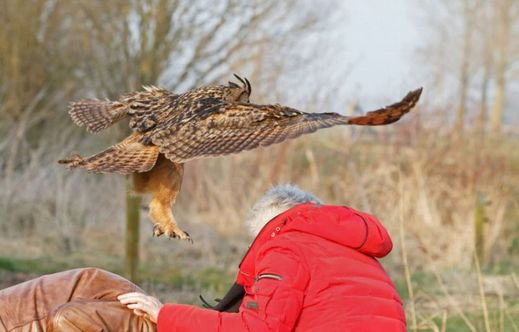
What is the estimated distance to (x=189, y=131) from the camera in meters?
3.68

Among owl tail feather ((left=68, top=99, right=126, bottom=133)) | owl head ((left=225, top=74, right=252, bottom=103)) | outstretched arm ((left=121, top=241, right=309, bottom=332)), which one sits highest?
owl head ((left=225, top=74, right=252, bottom=103))

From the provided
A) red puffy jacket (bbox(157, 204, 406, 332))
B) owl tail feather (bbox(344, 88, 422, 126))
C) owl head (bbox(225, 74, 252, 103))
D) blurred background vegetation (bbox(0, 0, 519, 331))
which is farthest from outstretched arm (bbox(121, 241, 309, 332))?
blurred background vegetation (bbox(0, 0, 519, 331))

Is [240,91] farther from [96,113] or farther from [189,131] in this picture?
[96,113]

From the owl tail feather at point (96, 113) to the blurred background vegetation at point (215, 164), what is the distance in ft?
15.3

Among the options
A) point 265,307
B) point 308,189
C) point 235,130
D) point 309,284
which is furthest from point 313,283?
point 308,189

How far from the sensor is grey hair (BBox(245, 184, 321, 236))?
3.38 metres

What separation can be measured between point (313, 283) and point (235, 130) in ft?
2.75

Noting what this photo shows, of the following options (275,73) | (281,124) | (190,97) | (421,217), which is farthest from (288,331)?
(275,73)

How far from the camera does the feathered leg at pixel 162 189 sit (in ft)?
12.4

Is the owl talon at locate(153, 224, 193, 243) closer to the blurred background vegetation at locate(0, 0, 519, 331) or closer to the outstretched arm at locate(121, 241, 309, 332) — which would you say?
the outstretched arm at locate(121, 241, 309, 332)

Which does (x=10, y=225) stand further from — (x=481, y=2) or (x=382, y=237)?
(x=481, y=2)

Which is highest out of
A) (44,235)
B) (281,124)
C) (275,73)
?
(275,73)

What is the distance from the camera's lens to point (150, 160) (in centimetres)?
371

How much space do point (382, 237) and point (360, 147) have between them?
10031 mm
